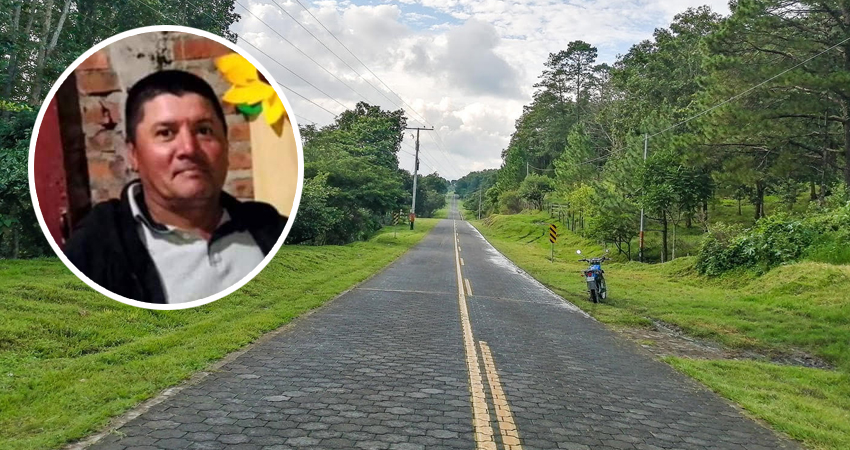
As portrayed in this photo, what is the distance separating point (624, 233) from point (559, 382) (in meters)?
24.8

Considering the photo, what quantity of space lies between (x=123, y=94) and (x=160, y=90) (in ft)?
0.43

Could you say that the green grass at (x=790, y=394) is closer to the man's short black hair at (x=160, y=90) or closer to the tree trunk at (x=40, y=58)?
the man's short black hair at (x=160, y=90)

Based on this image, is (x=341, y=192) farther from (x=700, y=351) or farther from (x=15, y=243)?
(x=700, y=351)

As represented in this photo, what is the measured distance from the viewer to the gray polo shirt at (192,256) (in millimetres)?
2229

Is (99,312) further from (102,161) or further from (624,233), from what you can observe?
(624,233)

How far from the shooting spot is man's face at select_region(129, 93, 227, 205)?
216 cm

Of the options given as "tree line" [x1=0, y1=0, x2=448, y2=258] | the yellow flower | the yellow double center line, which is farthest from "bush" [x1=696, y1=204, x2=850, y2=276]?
the yellow flower

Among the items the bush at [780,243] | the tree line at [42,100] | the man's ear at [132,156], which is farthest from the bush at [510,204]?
the man's ear at [132,156]

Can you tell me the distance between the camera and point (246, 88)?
2371 mm

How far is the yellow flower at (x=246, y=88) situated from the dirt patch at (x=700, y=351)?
26.9 ft

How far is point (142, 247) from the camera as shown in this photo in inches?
89.2

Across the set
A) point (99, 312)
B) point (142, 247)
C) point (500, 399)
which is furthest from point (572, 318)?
point (142, 247)

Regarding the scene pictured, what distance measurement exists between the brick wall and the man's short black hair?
20 mm

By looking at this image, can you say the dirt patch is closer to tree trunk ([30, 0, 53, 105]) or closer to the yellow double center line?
the yellow double center line
